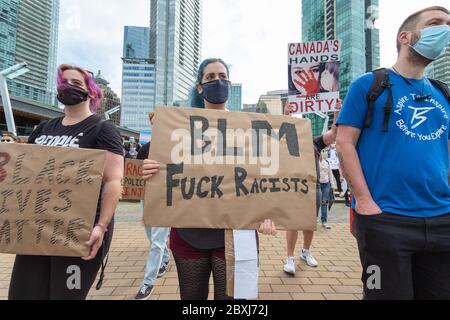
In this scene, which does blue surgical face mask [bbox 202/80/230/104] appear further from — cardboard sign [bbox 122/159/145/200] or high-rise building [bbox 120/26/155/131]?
high-rise building [bbox 120/26/155/131]

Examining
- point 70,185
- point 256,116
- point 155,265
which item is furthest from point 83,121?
point 155,265

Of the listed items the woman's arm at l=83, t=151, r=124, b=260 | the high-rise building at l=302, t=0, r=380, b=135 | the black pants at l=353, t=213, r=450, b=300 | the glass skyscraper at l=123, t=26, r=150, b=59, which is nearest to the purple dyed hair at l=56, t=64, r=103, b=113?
the woman's arm at l=83, t=151, r=124, b=260

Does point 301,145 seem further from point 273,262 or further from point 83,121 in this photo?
point 273,262

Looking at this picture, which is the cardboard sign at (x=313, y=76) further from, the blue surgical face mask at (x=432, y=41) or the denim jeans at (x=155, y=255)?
the denim jeans at (x=155, y=255)

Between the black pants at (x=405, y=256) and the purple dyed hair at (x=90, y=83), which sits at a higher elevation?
the purple dyed hair at (x=90, y=83)

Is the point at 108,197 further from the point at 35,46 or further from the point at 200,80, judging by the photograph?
the point at 35,46

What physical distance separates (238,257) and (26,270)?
128cm

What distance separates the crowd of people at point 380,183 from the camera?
145 centimetres

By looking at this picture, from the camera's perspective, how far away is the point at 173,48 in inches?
4190

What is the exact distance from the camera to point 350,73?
62.7 m

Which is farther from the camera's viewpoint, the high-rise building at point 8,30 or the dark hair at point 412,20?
the high-rise building at point 8,30

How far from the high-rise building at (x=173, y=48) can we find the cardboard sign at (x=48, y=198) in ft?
348

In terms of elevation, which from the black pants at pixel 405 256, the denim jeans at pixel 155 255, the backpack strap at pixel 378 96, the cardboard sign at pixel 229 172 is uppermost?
the backpack strap at pixel 378 96

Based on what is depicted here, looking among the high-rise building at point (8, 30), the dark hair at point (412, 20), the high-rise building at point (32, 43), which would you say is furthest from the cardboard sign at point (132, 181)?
the high-rise building at point (8, 30)
